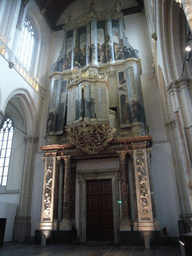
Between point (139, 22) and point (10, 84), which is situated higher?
point (139, 22)

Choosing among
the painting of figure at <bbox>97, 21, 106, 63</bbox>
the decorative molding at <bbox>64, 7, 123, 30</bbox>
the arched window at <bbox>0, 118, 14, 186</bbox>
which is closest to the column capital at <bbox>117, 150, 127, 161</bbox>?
the painting of figure at <bbox>97, 21, 106, 63</bbox>

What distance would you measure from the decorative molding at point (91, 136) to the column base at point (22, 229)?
4.78 m

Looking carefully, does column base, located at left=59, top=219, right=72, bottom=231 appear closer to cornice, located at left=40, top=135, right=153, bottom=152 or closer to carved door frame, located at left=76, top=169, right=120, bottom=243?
carved door frame, located at left=76, top=169, right=120, bottom=243

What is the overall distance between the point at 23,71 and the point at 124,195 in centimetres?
837

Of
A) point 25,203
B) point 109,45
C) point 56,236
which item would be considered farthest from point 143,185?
point 109,45

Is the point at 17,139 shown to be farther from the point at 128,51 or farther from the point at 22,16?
the point at 128,51

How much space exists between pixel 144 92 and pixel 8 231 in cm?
1015

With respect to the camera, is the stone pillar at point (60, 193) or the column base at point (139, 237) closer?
the column base at point (139, 237)

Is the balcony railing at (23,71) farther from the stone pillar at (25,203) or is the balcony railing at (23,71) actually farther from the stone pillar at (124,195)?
the stone pillar at (124,195)

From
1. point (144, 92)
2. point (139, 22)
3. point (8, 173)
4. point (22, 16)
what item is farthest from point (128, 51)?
point (8, 173)

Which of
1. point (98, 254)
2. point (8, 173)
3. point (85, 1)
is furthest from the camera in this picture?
point (85, 1)

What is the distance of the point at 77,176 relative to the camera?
11438 mm

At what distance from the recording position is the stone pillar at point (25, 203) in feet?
36.1

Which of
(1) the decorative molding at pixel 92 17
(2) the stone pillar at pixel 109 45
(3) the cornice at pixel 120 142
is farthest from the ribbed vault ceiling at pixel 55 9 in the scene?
(3) the cornice at pixel 120 142
